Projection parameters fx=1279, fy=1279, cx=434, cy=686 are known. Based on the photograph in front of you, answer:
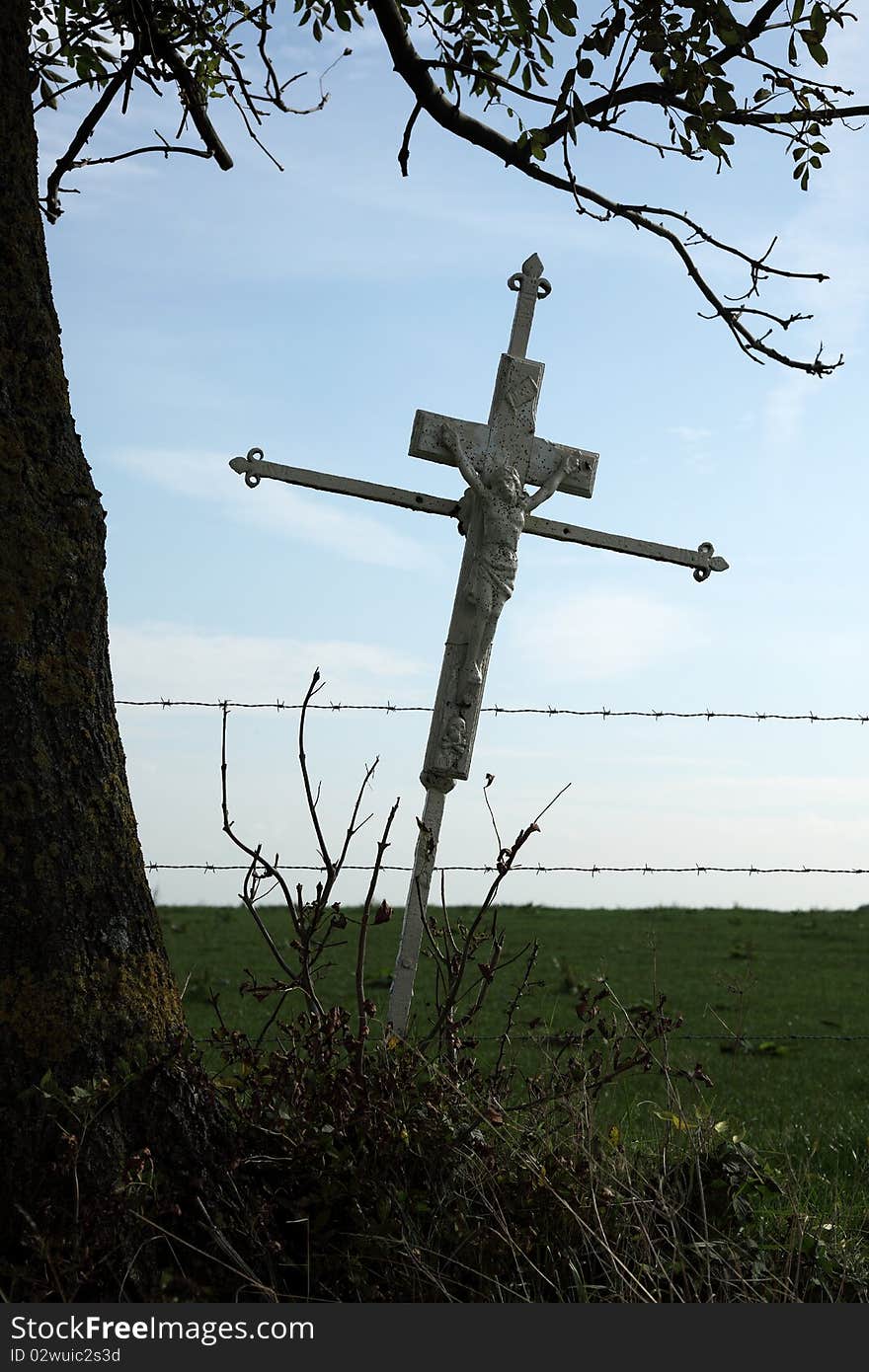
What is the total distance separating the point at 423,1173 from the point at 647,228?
4.59 m

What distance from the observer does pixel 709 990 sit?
29.9 feet

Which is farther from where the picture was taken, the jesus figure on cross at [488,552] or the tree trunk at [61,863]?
the jesus figure on cross at [488,552]

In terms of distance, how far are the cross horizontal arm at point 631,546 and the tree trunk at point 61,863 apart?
2.80m

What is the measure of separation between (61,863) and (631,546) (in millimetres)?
3772

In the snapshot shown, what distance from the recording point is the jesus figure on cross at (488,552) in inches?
225

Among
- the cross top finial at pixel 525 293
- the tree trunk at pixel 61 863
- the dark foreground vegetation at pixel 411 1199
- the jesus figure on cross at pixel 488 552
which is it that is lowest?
the dark foreground vegetation at pixel 411 1199

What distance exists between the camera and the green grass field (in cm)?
617

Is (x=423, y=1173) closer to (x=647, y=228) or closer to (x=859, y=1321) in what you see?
(x=859, y=1321)

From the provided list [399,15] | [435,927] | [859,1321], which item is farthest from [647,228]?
[859,1321]

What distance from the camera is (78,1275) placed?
10.4 ft

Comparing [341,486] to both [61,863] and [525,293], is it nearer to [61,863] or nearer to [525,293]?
[525,293]

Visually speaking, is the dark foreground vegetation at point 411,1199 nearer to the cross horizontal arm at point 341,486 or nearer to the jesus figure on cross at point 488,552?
the jesus figure on cross at point 488,552

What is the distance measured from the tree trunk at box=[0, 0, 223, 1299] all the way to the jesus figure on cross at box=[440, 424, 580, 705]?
7.32ft

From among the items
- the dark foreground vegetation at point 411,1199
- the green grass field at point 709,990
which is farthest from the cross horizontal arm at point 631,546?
the dark foreground vegetation at point 411,1199
